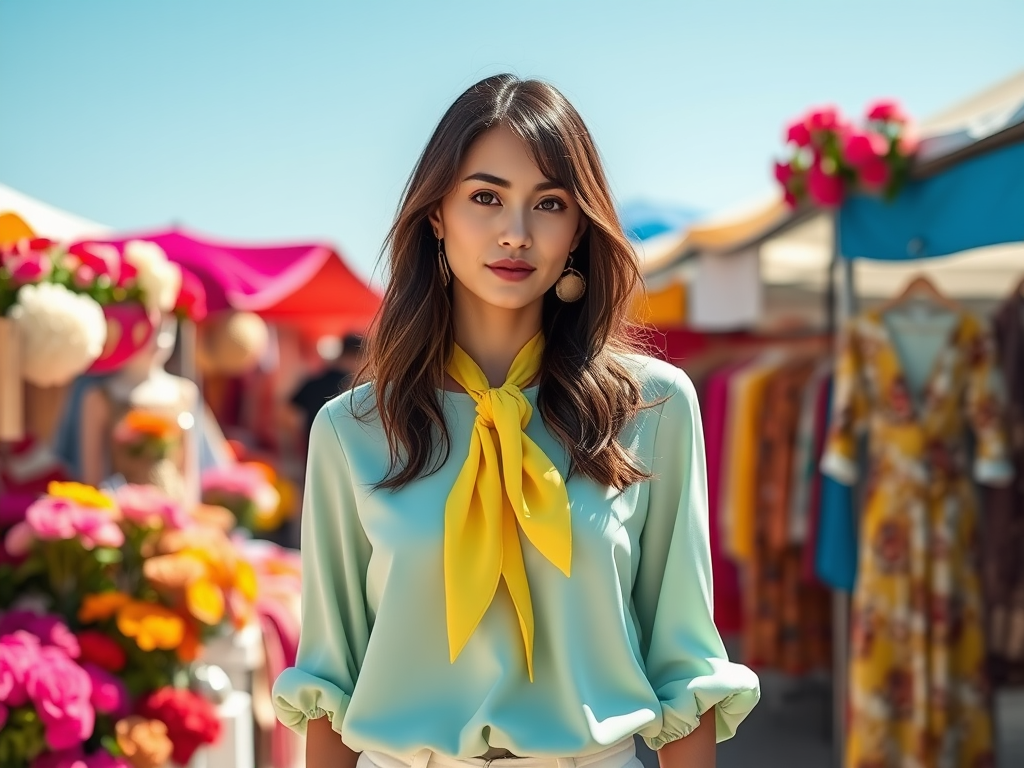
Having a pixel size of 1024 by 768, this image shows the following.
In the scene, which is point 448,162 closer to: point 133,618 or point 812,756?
point 133,618

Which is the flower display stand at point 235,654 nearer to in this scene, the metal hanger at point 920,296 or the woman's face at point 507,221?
the woman's face at point 507,221

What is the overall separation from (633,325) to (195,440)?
8.80 ft

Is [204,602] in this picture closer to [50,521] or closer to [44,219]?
[50,521]

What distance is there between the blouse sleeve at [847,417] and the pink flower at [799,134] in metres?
0.69

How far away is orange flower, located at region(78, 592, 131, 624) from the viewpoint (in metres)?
2.98

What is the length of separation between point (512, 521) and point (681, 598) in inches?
9.9

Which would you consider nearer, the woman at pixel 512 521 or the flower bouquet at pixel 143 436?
the woman at pixel 512 521

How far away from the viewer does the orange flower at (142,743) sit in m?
2.84

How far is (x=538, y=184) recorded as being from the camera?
1.56m

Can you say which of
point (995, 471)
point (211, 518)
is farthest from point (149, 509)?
point (995, 471)

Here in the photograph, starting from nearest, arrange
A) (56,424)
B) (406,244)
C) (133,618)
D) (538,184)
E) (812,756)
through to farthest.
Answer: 1. (538,184)
2. (406,244)
3. (133,618)
4. (56,424)
5. (812,756)

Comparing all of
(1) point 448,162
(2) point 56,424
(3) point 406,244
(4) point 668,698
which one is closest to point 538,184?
(1) point 448,162

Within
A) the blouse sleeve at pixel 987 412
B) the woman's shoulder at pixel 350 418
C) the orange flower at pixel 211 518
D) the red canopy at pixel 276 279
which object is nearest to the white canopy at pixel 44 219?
the red canopy at pixel 276 279

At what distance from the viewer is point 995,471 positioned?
12.6 feet
